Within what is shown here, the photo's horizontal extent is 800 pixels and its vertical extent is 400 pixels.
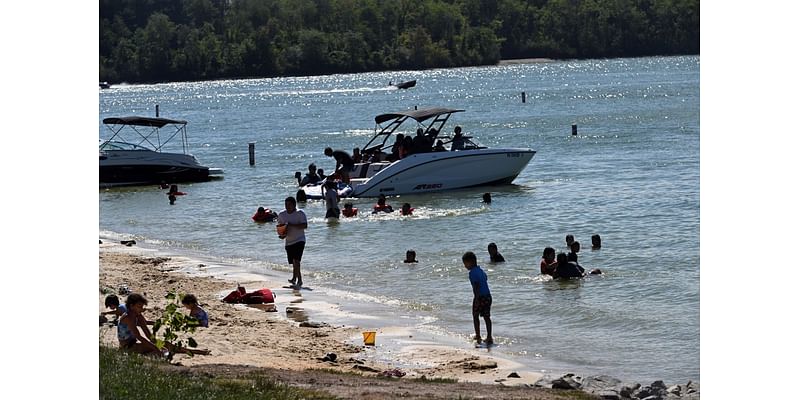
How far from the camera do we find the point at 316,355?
51.5ft

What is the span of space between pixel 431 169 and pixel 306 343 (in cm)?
1993

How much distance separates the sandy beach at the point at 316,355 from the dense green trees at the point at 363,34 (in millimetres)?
145538

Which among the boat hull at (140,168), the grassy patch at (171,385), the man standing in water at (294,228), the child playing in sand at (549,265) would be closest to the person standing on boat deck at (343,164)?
the boat hull at (140,168)

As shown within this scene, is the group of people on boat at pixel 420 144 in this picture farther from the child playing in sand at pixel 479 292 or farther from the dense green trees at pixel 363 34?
the dense green trees at pixel 363 34

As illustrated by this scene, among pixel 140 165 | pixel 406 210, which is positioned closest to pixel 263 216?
pixel 406 210

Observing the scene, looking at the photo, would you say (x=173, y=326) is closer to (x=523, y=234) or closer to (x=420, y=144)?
(x=523, y=234)

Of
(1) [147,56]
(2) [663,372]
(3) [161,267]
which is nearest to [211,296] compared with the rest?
(3) [161,267]

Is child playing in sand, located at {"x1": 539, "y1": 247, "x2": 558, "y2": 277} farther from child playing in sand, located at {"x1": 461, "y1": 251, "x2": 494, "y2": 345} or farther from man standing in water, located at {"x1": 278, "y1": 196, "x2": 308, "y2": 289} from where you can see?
child playing in sand, located at {"x1": 461, "y1": 251, "x2": 494, "y2": 345}

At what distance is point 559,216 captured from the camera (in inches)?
1262

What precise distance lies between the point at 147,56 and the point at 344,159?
136187 millimetres

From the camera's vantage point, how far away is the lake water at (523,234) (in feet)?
58.7

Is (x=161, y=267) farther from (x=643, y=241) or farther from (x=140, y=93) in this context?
(x=140, y=93)

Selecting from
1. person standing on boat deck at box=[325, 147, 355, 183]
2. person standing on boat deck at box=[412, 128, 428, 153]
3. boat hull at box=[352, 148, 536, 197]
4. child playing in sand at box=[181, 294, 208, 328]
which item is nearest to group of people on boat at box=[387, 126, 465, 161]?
person standing on boat deck at box=[412, 128, 428, 153]

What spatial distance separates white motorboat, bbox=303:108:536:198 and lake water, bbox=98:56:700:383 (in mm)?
418
